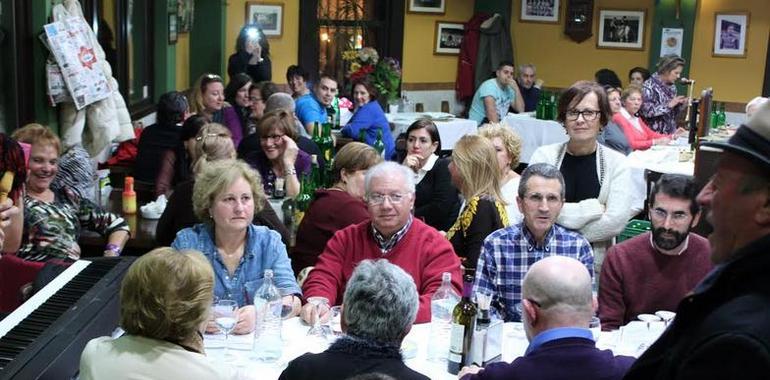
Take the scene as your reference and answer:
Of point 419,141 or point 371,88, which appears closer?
point 419,141

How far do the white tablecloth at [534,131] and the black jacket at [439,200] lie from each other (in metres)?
4.42

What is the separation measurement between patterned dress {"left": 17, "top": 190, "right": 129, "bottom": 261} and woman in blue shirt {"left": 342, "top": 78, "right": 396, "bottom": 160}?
336 cm

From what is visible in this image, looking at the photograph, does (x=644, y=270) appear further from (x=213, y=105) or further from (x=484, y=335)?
(x=213, y=105)

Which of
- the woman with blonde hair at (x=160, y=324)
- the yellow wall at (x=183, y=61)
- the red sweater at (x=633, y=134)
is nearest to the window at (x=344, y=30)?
the yellow wall at (x=183, y=61)

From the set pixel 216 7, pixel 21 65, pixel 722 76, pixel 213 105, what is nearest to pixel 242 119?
pixel 213 105

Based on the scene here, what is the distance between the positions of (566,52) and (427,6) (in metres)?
1.83

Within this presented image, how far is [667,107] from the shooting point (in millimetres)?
8484

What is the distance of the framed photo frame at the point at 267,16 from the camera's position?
1059 centimetres

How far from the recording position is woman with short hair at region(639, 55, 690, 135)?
27.8ft

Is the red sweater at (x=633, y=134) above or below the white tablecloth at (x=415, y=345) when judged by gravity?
above

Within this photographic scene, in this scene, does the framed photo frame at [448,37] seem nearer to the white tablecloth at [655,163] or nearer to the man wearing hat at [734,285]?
the white tablecloth at [655,163]

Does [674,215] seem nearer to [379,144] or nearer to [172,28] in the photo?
[379,144]

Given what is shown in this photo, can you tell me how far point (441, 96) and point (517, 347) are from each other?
9141 mm

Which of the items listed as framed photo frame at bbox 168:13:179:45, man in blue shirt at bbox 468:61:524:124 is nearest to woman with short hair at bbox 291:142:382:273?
framed photo frame at bbox 168:13:179:45
